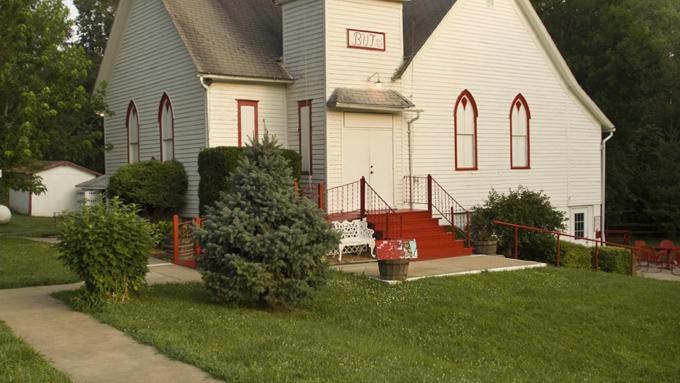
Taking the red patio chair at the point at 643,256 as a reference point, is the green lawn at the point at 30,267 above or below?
above

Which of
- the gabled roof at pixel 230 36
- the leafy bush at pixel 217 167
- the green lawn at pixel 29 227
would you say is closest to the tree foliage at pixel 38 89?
the gabled roof at pixel 230 36

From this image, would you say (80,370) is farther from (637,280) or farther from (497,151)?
(497,151)

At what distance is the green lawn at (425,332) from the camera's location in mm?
8141

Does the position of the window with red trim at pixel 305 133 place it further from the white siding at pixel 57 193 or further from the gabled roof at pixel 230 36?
the white siding at pixel 57 193

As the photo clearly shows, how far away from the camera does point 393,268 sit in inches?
539

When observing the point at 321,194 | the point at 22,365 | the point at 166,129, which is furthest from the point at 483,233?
the point at 22,365

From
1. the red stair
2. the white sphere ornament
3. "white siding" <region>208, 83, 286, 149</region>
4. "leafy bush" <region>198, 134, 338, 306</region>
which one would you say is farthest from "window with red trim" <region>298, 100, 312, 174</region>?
the white sphere ornament

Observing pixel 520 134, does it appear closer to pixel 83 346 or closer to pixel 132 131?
pixel 132 131

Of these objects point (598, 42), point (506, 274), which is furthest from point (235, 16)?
point (598, 42)

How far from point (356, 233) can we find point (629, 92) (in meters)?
25.3

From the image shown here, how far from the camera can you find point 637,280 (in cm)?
1656

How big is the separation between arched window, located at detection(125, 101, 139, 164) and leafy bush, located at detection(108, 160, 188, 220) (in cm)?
→ 340

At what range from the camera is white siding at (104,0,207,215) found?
19.8 m

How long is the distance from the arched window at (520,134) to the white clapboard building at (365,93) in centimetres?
5
